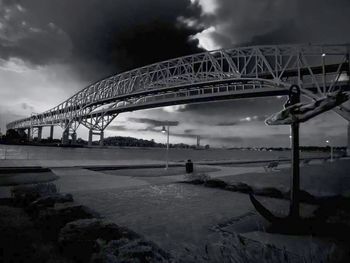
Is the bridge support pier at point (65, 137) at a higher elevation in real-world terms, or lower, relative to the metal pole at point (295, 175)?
higher

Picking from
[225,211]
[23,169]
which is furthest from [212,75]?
[225,211]

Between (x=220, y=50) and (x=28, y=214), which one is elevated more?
(x=220, y=50)

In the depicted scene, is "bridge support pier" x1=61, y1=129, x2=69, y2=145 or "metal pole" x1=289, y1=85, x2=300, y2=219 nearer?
"metal pole" x1=289, y1=85, x2=300, y2=219

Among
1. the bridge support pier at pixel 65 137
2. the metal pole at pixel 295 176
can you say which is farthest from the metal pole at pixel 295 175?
the bridge support pier at pixel 65 137

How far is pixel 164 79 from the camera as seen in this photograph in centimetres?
7244

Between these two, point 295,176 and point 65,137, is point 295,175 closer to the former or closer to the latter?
point 295,176

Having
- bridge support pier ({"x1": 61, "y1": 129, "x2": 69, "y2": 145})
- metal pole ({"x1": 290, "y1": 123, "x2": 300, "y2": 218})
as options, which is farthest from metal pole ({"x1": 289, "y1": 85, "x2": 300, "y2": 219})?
bridge support pier ({"x1": 61, "y1": 129, "x2": 69, "y2": 145})

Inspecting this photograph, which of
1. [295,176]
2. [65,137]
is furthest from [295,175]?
[65,137]

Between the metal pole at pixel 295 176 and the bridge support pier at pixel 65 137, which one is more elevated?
the bridge support pier at pixel 65 137

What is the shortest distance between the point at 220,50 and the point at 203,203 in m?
57.9

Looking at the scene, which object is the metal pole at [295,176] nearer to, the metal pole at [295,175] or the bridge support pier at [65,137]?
the metal pole at [295,175]

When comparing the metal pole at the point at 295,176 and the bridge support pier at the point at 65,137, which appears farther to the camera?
the bridge support pier at the point at 65,137

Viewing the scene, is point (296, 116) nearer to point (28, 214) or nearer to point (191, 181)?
point (28, 214)

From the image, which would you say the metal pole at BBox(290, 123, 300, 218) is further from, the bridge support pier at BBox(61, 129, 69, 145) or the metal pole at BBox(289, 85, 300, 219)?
the bridge support pier at BBox(61, 129, 69, 145)
